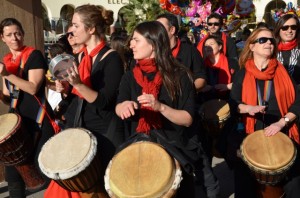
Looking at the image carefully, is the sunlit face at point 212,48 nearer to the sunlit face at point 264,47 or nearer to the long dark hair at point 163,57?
the sunlit face at point 264,47

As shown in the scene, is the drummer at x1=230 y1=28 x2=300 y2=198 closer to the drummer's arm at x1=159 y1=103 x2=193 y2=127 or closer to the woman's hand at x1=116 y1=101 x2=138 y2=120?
the drummer's arm at x1=159 y1=103 x2=193 y2=127

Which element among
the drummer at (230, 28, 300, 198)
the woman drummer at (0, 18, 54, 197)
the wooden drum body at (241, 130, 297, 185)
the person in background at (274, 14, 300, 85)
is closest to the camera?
the wooden drum body at (241, 130, 297, 185)

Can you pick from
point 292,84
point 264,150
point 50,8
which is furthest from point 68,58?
point 50,8

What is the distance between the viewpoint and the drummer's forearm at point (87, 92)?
2777 mm

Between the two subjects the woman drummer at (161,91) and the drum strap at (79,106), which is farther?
the drum strap at (79,106)

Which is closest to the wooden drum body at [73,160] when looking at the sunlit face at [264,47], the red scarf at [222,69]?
the sunlit face at [264,47]

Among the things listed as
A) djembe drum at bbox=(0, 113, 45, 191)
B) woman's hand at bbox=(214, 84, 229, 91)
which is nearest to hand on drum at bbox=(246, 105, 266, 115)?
woman's hand at bbox=(214, 84, 229, 91)

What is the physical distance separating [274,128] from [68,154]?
5.09ft

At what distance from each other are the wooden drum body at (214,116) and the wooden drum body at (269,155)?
755 mm

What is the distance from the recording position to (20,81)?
339cm

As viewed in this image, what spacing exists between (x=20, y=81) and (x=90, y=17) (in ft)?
2.79

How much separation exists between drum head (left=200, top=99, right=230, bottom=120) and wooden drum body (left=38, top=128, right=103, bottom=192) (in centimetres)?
137

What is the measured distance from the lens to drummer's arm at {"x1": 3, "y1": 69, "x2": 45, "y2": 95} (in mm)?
3374

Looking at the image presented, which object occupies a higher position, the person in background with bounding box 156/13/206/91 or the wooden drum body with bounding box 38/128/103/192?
the person in background with bounding box 156/13/206/91
